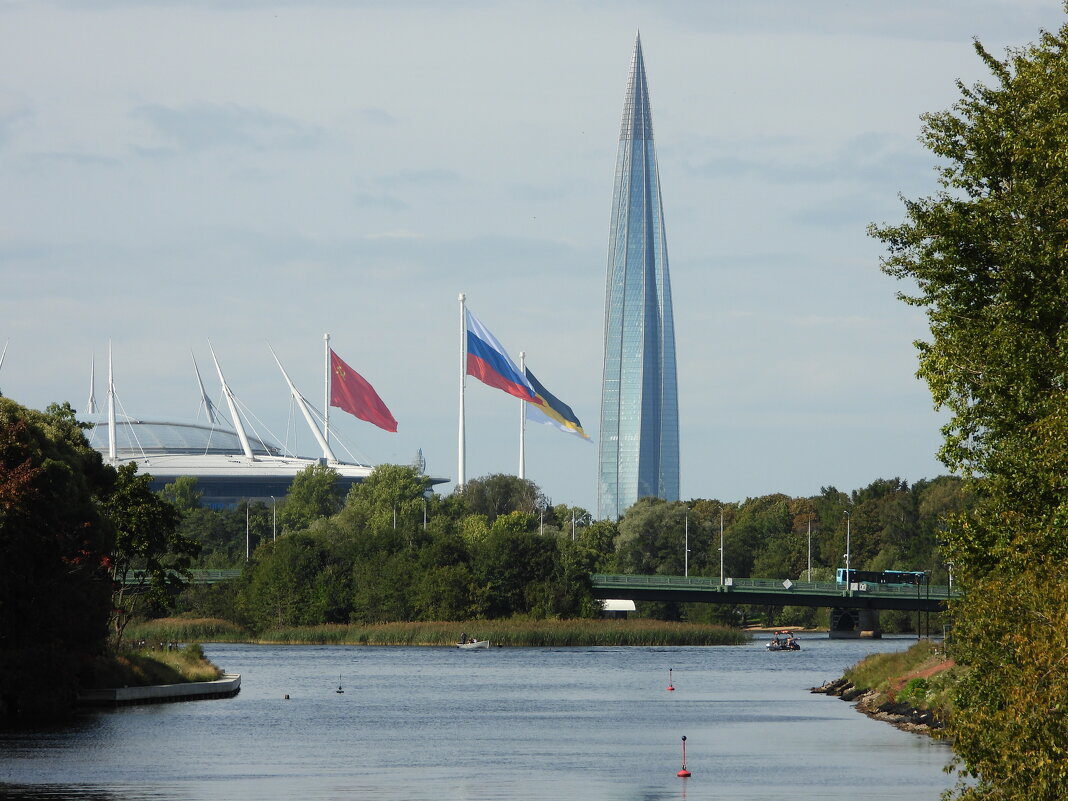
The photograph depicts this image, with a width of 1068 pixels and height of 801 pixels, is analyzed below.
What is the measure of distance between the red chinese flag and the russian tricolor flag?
13.0m

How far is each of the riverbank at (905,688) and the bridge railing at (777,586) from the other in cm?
5517

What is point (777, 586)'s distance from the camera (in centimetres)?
15438

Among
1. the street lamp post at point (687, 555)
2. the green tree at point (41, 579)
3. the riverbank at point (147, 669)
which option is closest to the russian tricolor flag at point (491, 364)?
the street lamp post at point (687, 555)

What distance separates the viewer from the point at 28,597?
60875 millimetres

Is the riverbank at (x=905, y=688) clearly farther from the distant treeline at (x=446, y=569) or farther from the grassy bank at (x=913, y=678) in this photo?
the distant treeline at (x=446, y=569)

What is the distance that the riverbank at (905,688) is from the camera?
6228 centimetres

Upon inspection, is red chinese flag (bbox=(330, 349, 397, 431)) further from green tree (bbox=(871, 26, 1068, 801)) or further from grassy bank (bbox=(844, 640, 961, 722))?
green tree (bbox=(871, 26, 1068, 801))

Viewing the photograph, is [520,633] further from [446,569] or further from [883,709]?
[883,709]

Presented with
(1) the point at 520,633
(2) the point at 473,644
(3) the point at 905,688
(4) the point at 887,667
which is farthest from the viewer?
(1) the point at 520,633

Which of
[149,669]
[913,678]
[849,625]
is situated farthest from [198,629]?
[913,678]

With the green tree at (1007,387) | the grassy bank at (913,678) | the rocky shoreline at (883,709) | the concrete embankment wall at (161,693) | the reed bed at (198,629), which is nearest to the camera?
the green tree at (1007,387)

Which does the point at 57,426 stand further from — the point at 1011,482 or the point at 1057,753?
the point at 1057,753

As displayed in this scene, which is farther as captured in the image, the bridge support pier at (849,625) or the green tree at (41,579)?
the bridge support pier at (849,625)

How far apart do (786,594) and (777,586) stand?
29.2 ft
